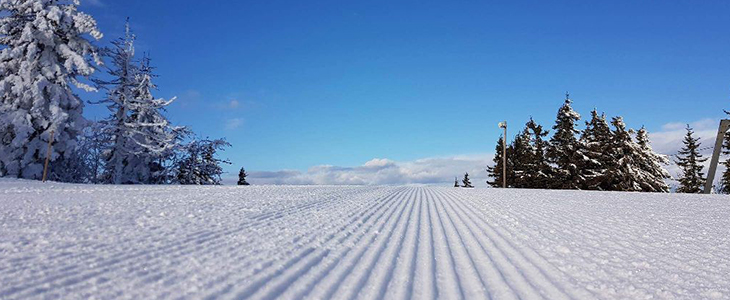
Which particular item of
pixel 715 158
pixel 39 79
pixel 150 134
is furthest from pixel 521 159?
pixel 39 79

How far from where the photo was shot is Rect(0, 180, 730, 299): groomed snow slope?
3.26 meters

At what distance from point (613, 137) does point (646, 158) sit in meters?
4.62

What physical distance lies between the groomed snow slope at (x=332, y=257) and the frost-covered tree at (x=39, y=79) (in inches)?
646

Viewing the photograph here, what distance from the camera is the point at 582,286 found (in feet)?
12.2

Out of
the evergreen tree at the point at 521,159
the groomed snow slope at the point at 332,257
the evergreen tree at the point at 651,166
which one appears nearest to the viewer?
the groomed snow slope at the point at 332,257

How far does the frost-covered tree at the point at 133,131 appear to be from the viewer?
2653 centimetres

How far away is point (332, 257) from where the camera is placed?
4.46 meters

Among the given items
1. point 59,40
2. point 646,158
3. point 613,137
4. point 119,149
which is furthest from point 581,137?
point 59,40

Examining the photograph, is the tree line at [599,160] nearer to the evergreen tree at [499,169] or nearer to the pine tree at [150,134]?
the evergreen tree at [499,169]

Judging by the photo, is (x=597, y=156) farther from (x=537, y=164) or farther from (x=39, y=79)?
(x=39, y=79)

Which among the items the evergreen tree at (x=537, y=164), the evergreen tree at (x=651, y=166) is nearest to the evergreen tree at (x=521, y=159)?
the evergreen tree at (x=537, y=164)

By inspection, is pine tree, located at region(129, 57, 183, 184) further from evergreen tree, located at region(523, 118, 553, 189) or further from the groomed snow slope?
evergreen tree, located at region(523, 118, 553, 189)

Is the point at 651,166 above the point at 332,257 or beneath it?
above

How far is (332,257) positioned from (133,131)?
26148mm
